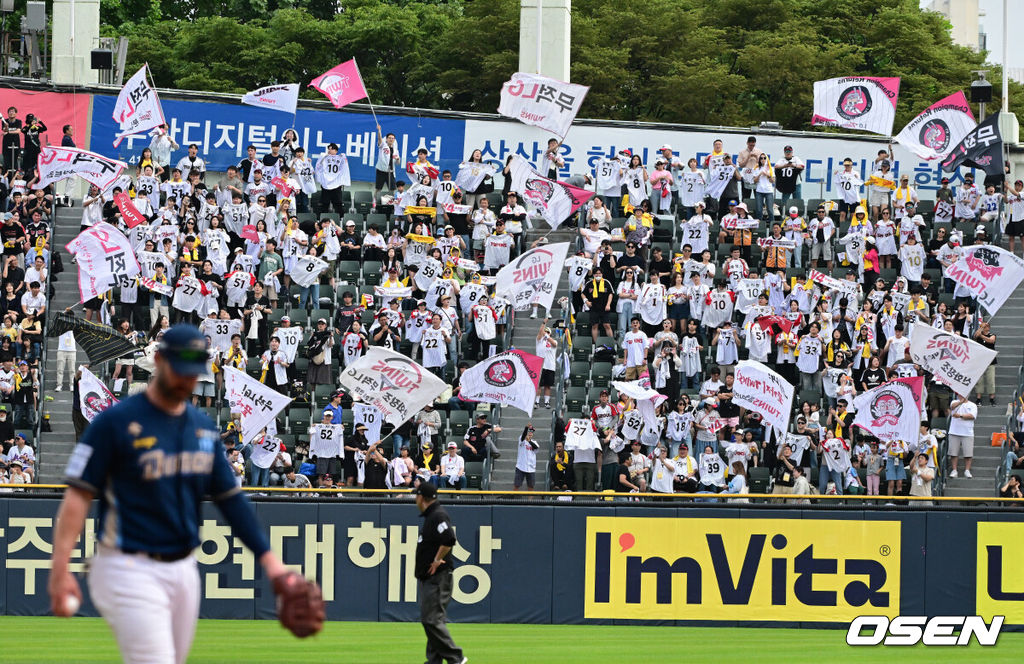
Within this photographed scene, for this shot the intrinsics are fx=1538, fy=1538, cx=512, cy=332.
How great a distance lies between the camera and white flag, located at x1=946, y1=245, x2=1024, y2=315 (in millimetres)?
25734

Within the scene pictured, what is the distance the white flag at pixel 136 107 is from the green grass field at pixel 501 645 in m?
13.9

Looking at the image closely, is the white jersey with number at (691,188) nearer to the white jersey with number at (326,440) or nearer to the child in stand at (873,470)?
the child in stand at (873,470)

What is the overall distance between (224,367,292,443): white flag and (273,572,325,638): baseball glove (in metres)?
15.3

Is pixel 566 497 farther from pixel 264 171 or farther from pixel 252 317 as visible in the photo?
pixel 264 171

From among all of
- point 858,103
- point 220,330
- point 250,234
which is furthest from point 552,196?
point 858,103

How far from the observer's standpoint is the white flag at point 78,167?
28125 millimetres

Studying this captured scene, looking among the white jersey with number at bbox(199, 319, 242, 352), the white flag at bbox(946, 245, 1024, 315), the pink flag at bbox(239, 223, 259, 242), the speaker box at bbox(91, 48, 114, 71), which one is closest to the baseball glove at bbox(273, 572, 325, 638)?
the white jersey with number at bbox(199, 319, 242, 352)

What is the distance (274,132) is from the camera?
1347 inches

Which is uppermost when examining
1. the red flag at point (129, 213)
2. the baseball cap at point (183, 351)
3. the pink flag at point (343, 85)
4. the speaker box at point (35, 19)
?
the speaker box at point (35, 19)

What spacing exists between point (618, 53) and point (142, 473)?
45.1 metres

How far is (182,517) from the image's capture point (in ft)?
21.7

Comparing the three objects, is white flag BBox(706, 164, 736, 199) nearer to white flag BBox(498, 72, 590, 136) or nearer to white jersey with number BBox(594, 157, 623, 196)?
white jersey with number BBox(594, 157, 623, 196)

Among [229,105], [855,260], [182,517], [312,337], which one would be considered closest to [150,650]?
[182,517]

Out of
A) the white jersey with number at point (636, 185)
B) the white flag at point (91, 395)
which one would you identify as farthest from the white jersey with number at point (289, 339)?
the white jersey with number at point (636, 185)
